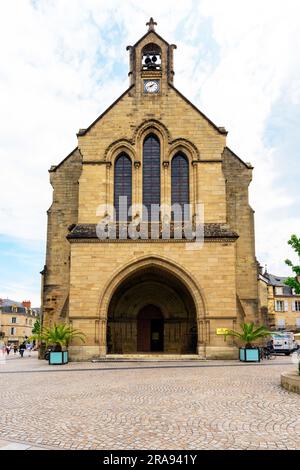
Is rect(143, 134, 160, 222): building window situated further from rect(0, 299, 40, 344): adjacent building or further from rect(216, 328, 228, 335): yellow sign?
rect(0, 299, 40, 344): adjacent building

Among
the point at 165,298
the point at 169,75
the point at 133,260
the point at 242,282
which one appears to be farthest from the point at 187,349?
the point at 169,75

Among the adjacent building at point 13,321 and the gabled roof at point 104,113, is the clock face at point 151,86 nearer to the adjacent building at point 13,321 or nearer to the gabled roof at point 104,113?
the gabled roof at point 104,113

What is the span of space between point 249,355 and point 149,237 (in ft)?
23.0

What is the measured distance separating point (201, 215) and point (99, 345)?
7814 mm

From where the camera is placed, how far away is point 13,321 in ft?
254

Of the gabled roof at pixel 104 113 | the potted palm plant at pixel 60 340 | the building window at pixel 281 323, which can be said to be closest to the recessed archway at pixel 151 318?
the potted palm plant at pixel 60 340

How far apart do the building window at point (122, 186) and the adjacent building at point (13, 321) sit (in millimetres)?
57657

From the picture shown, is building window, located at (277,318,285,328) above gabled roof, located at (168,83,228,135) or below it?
below

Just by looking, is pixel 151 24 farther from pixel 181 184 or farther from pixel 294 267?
pixel 294 267

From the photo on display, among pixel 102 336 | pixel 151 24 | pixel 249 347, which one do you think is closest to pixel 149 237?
pixel 102 336

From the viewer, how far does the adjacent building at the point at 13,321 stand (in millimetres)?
75125

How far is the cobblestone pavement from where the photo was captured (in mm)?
6074

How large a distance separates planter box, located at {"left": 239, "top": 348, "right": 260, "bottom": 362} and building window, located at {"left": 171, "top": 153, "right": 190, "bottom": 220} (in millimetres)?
6819

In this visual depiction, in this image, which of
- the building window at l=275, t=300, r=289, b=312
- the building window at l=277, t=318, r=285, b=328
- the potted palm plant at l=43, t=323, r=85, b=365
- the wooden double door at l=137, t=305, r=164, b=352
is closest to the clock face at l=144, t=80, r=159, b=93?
the wooden double door at l=137, t=305, r=164, b=352
